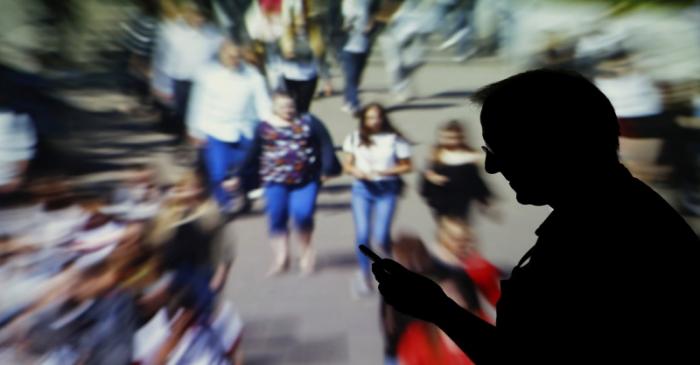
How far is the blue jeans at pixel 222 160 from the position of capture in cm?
185

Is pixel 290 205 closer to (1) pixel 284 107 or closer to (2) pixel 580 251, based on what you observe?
(1) pixel 284 107

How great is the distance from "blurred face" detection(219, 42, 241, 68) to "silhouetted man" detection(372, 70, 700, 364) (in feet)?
4.26

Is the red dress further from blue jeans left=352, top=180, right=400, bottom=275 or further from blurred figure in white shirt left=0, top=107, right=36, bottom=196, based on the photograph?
blurred figure in white shirt left=0, top=107, right=36, bottom=196

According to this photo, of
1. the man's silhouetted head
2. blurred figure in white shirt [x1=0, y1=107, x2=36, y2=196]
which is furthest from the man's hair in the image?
blurred figure in white shirt [x1=0, y1=107, x2=36, y2=196]

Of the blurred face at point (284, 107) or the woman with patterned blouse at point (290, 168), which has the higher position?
the blurred face at point (284, 107)

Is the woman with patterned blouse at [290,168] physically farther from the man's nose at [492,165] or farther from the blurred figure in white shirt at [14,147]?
the man's nose at [492,165]

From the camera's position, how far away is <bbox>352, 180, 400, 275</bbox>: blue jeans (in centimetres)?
192

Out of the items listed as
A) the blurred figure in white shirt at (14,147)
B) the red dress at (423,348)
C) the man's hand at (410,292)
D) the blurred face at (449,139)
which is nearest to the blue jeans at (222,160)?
the blurred figure in white shirt at (14,147)

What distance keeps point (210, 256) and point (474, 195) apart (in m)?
0.88

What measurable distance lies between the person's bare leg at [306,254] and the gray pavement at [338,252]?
23 millimetres

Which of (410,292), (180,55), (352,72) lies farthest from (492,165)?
(180,55)

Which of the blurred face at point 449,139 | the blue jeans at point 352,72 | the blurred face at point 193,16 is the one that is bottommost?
the blurred face at point 449,139

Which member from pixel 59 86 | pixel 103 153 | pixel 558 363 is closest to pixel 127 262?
pixel 103 153

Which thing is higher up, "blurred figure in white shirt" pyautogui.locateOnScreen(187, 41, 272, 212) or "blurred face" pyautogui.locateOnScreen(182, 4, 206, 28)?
"blurred face" pyautogui.locateOnScreen(182, 4, 206, 28)
